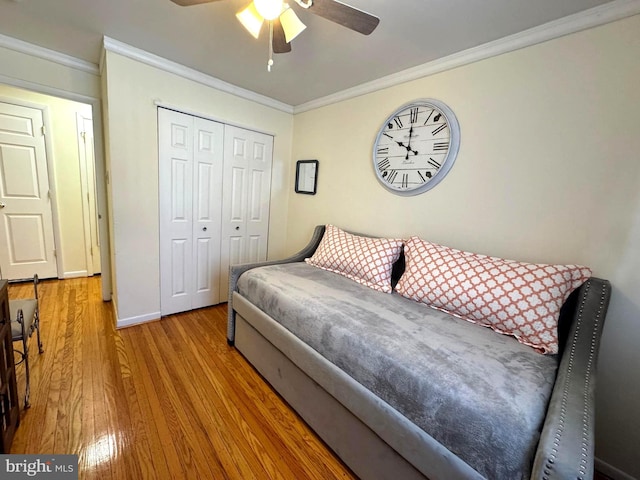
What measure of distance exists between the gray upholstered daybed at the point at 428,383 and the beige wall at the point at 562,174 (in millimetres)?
265

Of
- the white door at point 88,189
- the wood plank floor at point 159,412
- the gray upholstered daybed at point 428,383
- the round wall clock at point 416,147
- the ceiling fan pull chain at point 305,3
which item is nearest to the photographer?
the gray upholstered daybed at point 428,383

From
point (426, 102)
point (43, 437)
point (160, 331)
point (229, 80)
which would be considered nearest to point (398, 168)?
point (426, 102)

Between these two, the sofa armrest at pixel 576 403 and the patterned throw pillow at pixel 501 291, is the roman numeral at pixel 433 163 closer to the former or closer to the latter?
the patterned throw pillow at pixel 501 291

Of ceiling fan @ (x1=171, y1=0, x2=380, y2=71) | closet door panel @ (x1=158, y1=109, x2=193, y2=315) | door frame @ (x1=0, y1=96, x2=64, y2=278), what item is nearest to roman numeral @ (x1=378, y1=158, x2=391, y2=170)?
ceiling fan @ (x1=171, y1=0, x2=380, y2=71)

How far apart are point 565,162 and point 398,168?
1005 millimetres

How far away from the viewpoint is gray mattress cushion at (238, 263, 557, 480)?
803mm

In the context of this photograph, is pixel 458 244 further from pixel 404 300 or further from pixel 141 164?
pixel 141 164

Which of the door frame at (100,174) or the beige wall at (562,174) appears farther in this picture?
the door frame at (100,174)

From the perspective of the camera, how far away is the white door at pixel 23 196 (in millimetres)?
2797

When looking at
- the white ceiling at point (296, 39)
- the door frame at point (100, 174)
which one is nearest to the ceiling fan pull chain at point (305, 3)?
the white ceiling at point (296, 39)

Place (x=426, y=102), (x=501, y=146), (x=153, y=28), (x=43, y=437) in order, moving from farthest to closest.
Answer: (x=426, y=102) → (x=153, y=28) → (x=501, y=146) → (x=43, y=437)

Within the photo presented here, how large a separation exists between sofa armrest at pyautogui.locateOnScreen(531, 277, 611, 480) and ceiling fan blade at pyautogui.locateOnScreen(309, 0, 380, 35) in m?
1.61

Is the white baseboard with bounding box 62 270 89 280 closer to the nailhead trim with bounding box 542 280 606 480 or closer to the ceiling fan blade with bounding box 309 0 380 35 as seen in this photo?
the ceiling fan blade with bounding box 309 0 380 35

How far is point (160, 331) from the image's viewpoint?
2244 mm
